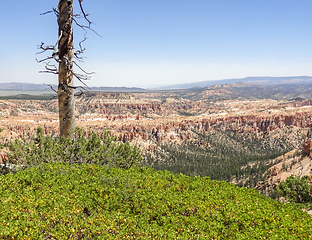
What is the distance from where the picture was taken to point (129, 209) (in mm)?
5332

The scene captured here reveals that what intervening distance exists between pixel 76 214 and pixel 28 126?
101 m

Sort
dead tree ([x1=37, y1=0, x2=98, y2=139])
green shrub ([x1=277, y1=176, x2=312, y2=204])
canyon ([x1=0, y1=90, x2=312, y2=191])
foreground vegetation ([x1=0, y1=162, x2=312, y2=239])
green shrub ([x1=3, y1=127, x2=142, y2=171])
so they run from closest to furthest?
foreground vegetation ([x1=0, y1=162, x2=312, y2=239])
dead tree ([x1=37, y1=0, x2=98, y2=139])
green shrub ([x1=3, y1=127, x2=142, y2=171])
green shrub ([x1=277, y1=176, x2=312, y2=204])
canyon ([x1=0, y1=90, x2=312, y2=191])

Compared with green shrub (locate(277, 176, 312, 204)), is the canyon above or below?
below

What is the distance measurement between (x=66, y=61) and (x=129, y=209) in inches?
196

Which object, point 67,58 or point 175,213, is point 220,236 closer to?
point 175,213

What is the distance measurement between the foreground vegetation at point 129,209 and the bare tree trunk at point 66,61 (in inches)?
80.3

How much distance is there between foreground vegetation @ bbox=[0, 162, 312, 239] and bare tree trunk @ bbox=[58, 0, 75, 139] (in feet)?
6.69

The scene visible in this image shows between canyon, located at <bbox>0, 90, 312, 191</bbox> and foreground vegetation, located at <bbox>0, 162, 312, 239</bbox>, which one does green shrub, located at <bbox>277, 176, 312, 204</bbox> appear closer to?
foreground vegetation, located at <bbox>0, 162, 312, 239</bbox>

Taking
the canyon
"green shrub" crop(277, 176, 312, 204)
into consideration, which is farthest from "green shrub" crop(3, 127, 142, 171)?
the canyon

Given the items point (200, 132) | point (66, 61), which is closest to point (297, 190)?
point (66, 61)

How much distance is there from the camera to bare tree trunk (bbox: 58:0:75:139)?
667cm

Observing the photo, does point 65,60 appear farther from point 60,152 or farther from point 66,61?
point 60,152

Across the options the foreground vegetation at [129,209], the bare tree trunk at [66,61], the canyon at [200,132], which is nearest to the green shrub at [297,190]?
the foreground vegetation at [129,209]

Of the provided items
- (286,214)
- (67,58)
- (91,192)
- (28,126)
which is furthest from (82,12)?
(28,126)
